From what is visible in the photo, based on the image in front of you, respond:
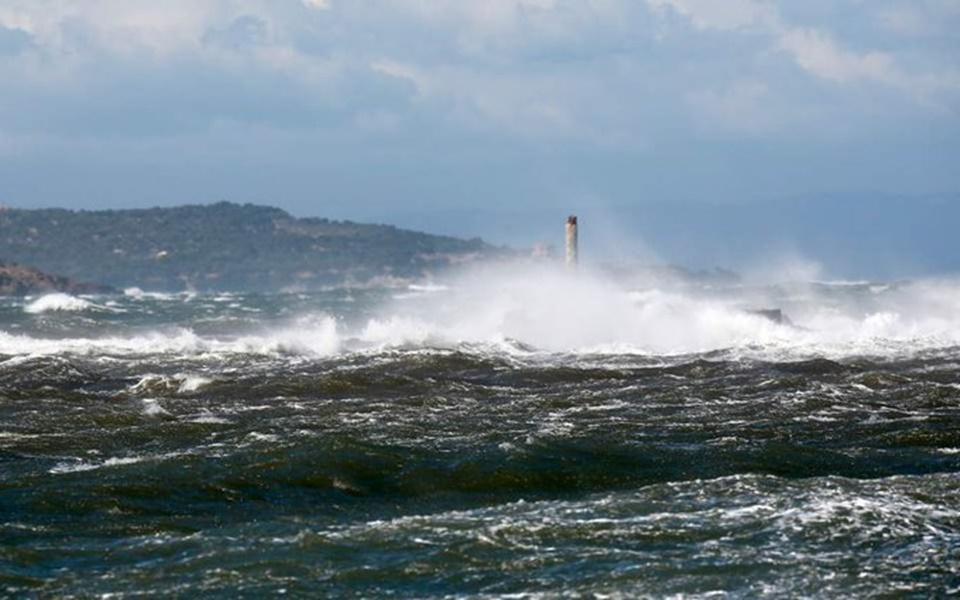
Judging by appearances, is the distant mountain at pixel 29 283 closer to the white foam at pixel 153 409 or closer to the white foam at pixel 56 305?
the white foam at pixel 56 305

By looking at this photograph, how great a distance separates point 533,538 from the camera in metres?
21.1

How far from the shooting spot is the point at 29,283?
398 feet

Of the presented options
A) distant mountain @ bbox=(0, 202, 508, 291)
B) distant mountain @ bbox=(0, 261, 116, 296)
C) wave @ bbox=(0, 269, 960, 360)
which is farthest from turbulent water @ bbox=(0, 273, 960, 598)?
distant mountain @ bbox=(0, 202, 508, 291)

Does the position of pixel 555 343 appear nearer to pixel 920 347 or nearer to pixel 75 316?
pixel 920 347

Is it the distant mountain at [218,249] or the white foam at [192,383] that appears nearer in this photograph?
the white foam at [192,383]

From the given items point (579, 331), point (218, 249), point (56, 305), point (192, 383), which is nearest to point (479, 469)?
point (192, 383)

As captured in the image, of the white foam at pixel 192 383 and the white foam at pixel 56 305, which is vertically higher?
the white foam at pixel 192 383

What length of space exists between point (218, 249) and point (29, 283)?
58.2 meters

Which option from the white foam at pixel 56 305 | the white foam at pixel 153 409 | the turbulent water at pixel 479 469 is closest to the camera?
the turbulent water at pixel 479 469

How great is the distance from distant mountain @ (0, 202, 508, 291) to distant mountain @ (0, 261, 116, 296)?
30109 millimetres

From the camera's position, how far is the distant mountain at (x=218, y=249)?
165375mm

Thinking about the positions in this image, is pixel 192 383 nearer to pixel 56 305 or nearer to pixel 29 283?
pixel 56 305

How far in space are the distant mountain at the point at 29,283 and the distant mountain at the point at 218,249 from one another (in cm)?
3011

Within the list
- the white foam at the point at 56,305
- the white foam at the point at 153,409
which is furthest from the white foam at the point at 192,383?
the white foam at the point at 56,305
